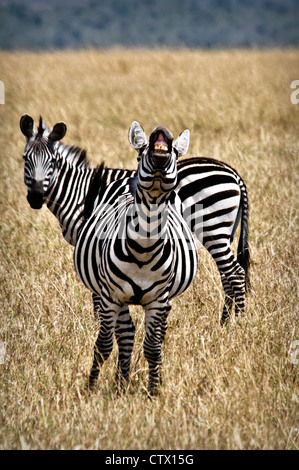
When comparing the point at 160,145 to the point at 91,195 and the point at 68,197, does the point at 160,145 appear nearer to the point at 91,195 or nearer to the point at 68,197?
the point at 91,195

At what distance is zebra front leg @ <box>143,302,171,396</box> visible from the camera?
13.0 feet

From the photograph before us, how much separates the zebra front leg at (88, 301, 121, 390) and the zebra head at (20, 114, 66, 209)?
1.53 metres

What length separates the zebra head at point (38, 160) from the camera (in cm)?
528

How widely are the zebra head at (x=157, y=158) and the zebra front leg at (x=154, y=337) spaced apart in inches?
36.1

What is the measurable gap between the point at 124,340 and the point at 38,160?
1.86 meters

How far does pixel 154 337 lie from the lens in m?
4.04

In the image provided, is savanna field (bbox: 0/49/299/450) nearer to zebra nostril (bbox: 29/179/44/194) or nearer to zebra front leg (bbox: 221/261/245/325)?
zebra front leg (bbox: 221/261/245/325)

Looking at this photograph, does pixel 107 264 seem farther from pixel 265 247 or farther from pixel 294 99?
pixel 294 99

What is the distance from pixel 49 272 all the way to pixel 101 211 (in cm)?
188

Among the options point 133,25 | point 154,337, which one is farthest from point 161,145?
point 133,25

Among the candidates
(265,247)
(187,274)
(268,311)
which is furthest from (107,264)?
(265,247)

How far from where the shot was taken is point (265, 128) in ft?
38.3
